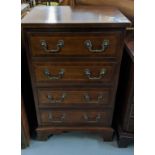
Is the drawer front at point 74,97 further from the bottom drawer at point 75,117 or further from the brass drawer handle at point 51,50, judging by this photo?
the brass drawer handle at point 51,50

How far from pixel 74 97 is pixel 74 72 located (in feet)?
0.66

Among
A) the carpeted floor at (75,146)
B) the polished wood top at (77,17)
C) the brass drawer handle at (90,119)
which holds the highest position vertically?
the polished wood top at (77,17)

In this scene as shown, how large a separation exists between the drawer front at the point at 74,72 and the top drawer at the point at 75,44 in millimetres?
69

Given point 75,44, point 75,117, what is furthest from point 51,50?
point 75,117

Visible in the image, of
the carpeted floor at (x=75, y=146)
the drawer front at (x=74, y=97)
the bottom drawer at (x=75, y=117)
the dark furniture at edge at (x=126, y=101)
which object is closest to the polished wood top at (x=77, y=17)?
the dark furniture at edge at (x=126, y=101)

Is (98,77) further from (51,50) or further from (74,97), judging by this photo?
(51,50)

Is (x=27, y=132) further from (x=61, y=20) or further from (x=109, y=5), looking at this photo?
(x=109, y=5)

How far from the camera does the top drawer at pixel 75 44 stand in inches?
39.6

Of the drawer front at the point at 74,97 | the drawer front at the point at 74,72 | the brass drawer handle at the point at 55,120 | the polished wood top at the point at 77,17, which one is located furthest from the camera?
the brass drawer handle at the point at 55,120

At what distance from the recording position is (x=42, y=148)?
139cm

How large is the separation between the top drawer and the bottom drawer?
0.45 metres

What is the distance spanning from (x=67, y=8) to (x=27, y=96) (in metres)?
0.74

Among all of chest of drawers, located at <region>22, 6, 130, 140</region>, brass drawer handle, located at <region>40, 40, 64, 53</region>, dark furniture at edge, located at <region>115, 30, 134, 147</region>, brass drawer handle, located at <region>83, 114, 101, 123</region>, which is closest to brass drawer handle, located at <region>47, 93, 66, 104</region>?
chest of drawers, located at <region>22, 6, 130, 140</region>
